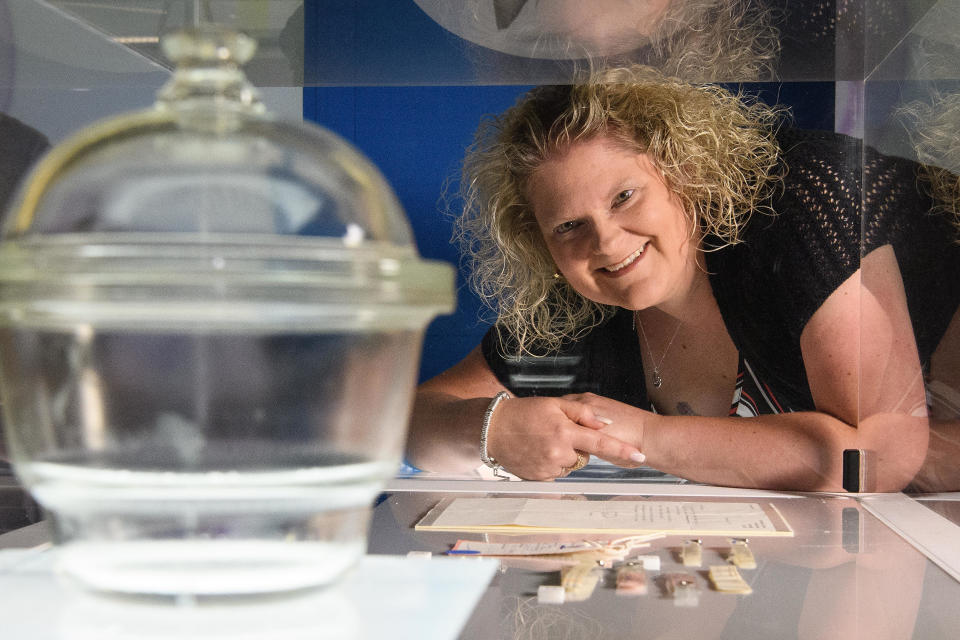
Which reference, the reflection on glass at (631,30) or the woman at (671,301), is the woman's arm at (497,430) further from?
the reflection on glass at (631,30)

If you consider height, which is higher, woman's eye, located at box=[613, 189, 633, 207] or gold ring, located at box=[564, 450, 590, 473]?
woman's eye, located at box=[613, 189, 633, 207]

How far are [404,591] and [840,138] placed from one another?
1.38 m

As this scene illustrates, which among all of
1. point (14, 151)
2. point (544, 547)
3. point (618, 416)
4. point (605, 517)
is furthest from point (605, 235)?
point (14, 151)

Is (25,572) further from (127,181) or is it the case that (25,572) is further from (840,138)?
(840,138)

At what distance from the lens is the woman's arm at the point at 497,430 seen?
1471mm

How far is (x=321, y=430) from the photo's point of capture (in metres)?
0.34

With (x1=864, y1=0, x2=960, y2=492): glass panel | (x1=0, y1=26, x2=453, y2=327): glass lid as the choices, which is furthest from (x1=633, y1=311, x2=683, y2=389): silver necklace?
(x1=0, y1=26, x2=453, y2=327): glass lid

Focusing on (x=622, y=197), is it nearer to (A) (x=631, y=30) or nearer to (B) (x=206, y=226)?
(A) (x=631, y=30)

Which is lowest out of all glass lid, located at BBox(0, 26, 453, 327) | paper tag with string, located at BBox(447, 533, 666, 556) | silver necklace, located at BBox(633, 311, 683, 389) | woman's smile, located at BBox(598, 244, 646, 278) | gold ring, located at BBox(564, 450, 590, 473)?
gold ring, located at BBox(564, 450, 590, 473)

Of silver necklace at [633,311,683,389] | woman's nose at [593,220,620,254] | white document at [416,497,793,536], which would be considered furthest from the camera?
silver necklace at [633,311,683,389]

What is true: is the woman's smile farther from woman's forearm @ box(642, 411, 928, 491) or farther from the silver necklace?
woman's forearm @ box(642, 411, 928, 491)

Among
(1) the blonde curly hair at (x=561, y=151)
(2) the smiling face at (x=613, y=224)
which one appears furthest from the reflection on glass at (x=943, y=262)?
(2) the smiling face at (x=613, y=224)

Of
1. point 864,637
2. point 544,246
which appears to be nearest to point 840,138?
point 544,246

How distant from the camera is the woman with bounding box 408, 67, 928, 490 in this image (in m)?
1.44
